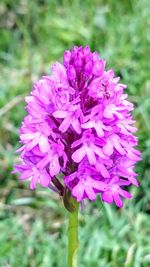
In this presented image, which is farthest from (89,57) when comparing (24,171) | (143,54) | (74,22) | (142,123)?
(74,22)

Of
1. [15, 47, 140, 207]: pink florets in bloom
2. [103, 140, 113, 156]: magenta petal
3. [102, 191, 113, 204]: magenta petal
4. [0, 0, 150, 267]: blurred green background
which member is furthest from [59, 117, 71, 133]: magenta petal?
[0, 0, 150, 267]: blurred green background

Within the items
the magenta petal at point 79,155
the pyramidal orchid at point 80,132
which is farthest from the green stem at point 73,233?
the magenta petal at point 79,155

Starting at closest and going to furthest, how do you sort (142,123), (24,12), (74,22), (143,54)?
Result: (142,123)
(143,54)
(74,22)
(24,12)

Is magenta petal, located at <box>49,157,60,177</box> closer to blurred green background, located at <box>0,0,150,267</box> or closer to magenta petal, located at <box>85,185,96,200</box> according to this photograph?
magenta petal, located at <box>85,185,96,200</box>

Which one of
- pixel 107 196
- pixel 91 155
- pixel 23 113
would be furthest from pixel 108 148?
pixel 23 113

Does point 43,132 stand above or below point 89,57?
below

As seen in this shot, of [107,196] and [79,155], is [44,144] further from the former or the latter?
[107,196]

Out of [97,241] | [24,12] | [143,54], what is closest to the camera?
[97,241]

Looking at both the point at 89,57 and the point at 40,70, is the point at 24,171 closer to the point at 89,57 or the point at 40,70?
the point at 89,57
